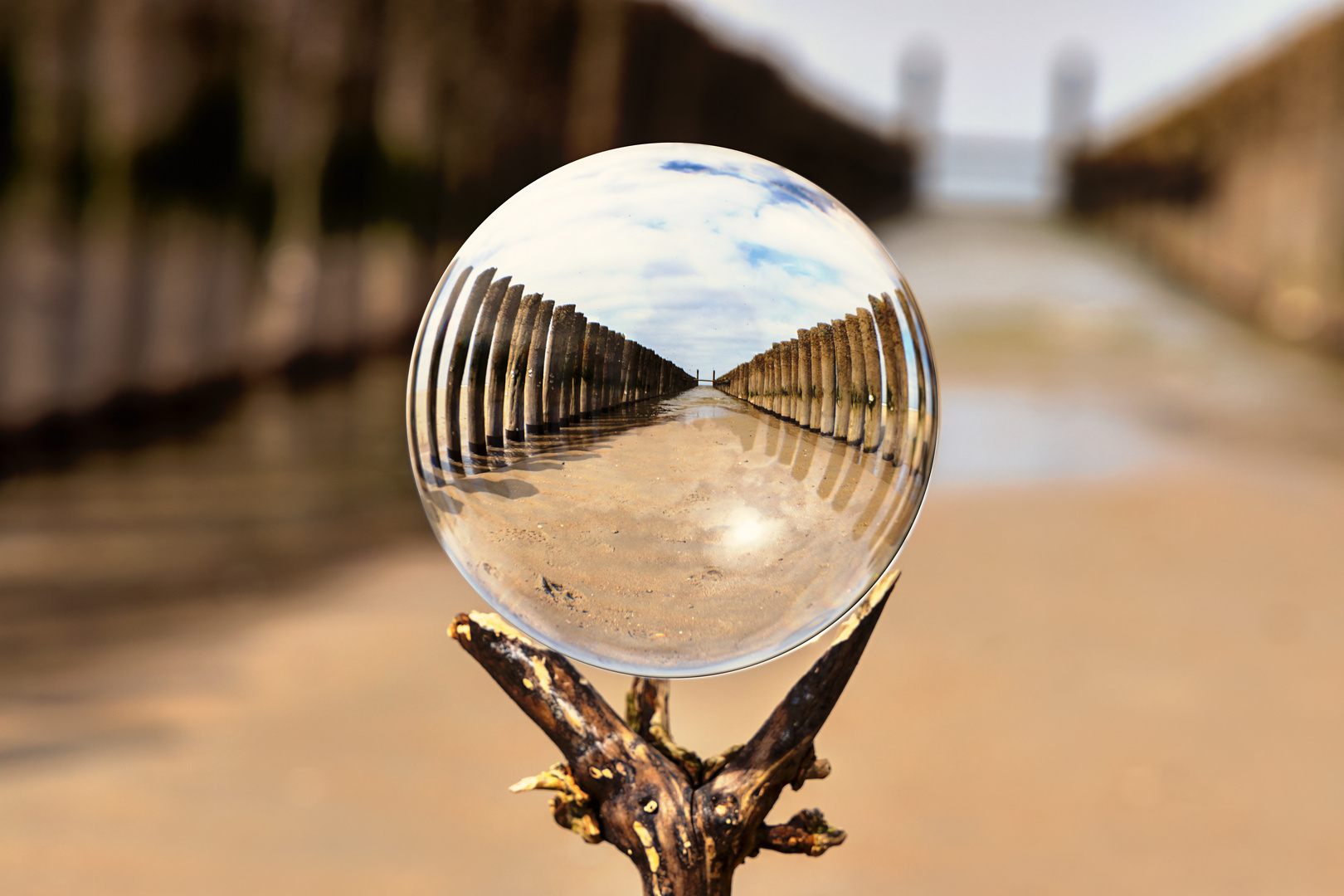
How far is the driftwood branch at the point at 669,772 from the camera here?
1.17 m

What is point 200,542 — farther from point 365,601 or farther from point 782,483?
point 782,483

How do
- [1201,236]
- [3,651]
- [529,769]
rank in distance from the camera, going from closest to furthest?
[529,769]
[3,651]
[1201,236]

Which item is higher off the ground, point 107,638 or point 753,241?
point 753,241

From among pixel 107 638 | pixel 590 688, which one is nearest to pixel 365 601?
pixel 107 638

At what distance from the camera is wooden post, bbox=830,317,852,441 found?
0.94 m

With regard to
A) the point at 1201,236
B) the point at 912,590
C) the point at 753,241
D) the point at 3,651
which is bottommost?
the point at 3,651

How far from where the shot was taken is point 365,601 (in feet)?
15.0

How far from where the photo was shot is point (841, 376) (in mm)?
958

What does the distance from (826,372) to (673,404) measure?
163 mm

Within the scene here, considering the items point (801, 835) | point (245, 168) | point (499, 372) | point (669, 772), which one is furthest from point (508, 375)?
point (245, 168)

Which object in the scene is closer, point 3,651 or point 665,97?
point 3,651

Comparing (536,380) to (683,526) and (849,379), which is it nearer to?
(683,526)

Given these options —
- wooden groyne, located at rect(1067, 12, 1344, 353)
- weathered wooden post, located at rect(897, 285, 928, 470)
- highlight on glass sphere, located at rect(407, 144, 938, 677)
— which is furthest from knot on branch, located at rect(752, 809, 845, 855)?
wooden groyne, located at rect(1067, 12, 1344, 353)

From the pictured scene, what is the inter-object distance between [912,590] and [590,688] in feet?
12.0
